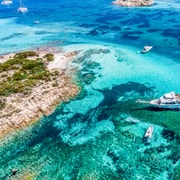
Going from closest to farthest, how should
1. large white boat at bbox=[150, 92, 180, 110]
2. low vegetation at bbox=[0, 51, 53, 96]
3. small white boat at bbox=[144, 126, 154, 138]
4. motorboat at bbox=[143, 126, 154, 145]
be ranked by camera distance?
motorboat at bbox=[143, 126, 154, 145]
small white boat at bbox=[144, 126, 154, 138]
large white boat at bbox=[150, 92, 180, 110]
low vegetation at bbox=[0, 51, 53, 96]

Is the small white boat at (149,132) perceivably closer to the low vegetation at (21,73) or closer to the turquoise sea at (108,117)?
the turquoise sea at (108,117)

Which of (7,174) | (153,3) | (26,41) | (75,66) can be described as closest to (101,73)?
(75,66)

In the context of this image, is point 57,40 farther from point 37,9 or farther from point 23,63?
point 37,9

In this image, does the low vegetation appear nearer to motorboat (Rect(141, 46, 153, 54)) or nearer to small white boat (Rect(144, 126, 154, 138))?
motorboat (Rect(141, 46, 153, 54))

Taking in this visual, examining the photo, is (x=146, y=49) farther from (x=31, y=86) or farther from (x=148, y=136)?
(x=148, y=136)

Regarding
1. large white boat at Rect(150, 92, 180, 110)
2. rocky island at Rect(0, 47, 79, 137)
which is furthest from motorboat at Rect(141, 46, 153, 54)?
large white boat at Rect(150, 92, 180, 110)

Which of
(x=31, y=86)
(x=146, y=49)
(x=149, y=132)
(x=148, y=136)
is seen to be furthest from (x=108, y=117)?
(x=146, y=49)
